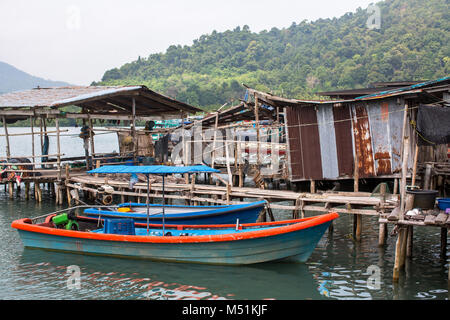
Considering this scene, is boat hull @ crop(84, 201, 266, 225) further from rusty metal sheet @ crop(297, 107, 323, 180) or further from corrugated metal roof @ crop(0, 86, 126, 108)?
corrugated metal roof @ crop(0, 86, 126, 108)

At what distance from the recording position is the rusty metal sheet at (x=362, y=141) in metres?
14.5

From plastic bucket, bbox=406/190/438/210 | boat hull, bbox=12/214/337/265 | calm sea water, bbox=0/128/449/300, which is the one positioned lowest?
calm sea water, bbox=0/128/449/300

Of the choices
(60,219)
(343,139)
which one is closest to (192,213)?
(60,219)

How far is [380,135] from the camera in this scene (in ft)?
46.9

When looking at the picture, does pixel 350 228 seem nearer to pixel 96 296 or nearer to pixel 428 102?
pixel 428 102

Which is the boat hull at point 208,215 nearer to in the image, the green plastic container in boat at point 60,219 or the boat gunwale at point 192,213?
the boat gunwale at point 192,213

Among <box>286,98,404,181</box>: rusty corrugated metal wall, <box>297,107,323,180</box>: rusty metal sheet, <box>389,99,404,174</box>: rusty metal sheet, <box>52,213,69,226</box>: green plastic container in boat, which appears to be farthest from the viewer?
<box>297,107,323,180</box>: rusty metal sheet

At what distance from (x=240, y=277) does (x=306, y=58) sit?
237ft

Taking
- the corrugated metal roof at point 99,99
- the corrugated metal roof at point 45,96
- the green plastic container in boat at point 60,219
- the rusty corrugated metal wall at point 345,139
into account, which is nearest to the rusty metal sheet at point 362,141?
the rusty corrugated metal wall at point 345,139

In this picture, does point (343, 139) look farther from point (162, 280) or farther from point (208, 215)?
point (162, 280)

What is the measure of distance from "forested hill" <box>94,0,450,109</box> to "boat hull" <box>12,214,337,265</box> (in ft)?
150

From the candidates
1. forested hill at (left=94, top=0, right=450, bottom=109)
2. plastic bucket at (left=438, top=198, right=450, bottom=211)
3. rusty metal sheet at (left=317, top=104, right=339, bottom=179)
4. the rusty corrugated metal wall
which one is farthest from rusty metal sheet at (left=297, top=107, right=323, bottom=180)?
forested hill at (left=94, top=0, right=450, bottom=109)

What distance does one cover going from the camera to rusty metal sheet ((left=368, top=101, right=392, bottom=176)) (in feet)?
46.5
